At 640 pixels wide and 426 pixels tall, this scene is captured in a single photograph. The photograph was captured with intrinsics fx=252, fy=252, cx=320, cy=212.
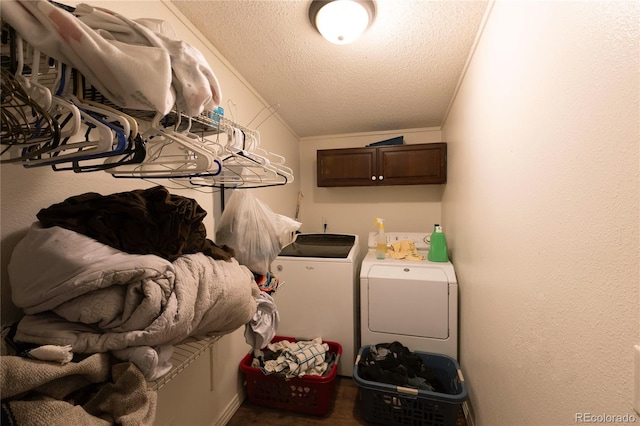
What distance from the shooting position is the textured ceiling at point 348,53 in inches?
46.3

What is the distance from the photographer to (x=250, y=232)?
110 cm

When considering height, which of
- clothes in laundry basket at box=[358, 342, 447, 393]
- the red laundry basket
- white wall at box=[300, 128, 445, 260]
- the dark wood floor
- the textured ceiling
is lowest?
the dark wood floor

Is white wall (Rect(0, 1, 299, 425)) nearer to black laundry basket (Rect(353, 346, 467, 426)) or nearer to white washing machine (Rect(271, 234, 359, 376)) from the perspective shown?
white washing machine (Rect(271, 234, 359, 376))

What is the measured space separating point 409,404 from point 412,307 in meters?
0.57

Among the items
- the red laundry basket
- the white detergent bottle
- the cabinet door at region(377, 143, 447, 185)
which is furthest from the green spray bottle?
the red laundry basket

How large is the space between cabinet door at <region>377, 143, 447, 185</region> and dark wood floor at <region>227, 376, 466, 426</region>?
190 cm

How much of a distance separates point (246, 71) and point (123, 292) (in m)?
1.55

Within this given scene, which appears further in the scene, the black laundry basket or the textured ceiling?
the black laundry basket

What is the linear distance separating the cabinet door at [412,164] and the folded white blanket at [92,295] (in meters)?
2.35

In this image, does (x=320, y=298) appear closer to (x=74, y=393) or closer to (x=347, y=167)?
(x=347, y=167)

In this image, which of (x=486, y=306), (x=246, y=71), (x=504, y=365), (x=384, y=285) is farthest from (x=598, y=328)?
(x=246, y=71)

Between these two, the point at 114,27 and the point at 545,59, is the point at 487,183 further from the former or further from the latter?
the point at 114,27

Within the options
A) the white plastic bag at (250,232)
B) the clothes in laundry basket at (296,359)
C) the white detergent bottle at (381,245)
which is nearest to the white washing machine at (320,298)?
the clothes in laundry basket at (296,359)

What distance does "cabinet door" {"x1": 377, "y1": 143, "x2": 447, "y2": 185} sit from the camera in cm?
248
